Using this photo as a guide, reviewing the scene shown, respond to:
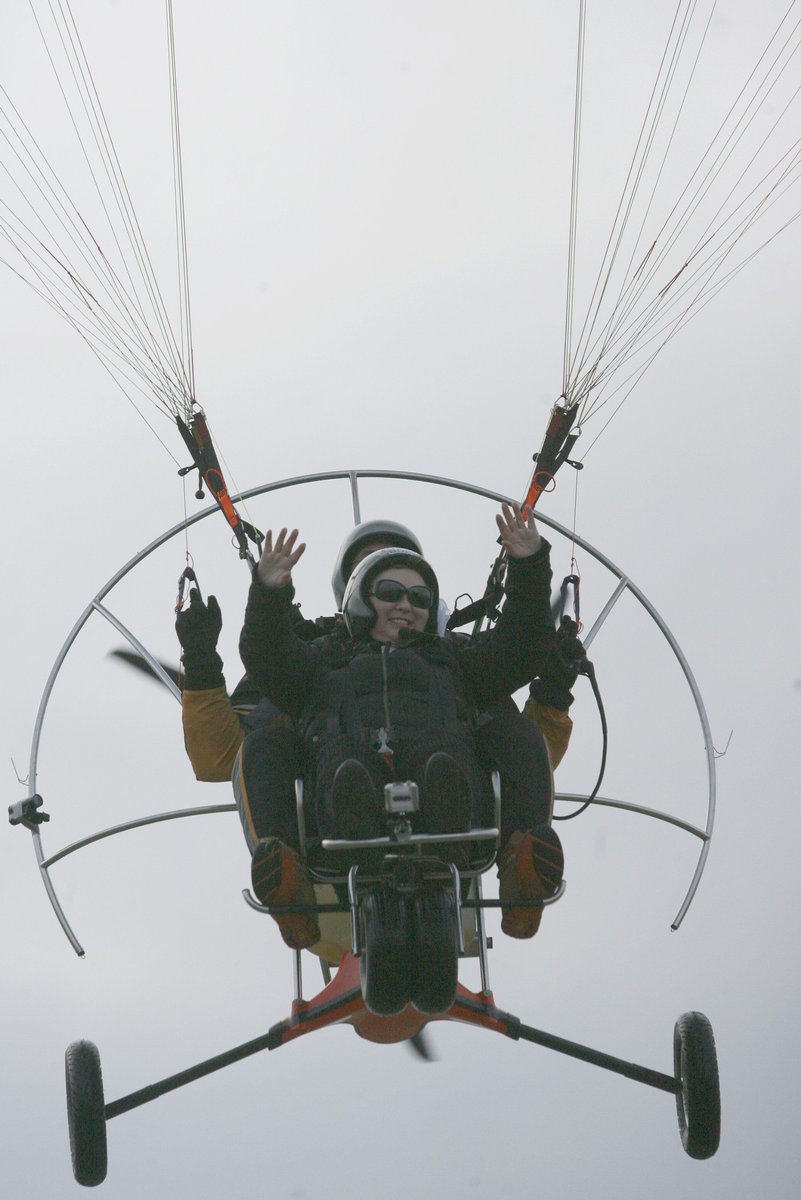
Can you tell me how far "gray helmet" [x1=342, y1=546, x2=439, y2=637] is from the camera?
8.23 m

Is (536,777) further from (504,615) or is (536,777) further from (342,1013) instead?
(342,1013)

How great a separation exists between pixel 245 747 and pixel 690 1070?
9.42ft

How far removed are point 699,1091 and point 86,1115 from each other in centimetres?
304

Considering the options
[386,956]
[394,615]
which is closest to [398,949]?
[386,956]

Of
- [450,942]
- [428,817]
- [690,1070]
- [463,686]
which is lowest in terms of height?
[690,1070]

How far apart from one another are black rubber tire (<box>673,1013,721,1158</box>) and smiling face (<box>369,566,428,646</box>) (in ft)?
8.40

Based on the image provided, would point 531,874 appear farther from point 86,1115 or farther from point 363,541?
point 86,1115

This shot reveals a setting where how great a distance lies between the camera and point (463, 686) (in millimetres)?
7945

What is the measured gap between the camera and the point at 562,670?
859 cm

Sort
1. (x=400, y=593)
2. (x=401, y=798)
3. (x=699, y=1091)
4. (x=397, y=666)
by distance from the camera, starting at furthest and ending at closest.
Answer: (x=699, y=1091)
(x=400, y=593)
(x=397, y=666)
(x=401, y=798)

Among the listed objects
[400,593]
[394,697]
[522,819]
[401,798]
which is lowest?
[522,819]

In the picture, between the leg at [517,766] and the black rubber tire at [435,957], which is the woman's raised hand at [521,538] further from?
the black rubber tire at [435,957]

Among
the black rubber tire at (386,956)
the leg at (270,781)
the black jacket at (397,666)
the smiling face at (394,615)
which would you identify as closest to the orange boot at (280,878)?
the leg at (270,781)

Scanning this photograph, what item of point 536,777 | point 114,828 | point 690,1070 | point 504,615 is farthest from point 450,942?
Answer: point 114,828
